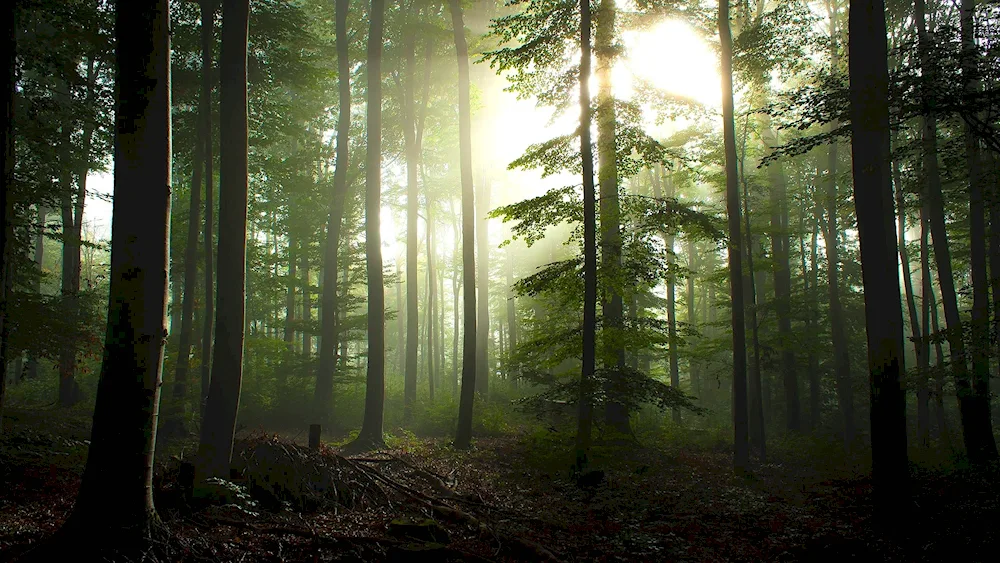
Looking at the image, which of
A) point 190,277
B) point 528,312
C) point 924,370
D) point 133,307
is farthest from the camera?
point 528,312

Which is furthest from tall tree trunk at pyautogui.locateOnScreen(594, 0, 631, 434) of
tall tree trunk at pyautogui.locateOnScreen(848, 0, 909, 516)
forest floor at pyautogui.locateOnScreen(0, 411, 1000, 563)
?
tall tree trunk at pyautogui.locateOnScreen(848, 0, 909, 516)

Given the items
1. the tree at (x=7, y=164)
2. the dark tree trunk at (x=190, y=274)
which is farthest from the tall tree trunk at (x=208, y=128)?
the tree at (x=7, y=164)

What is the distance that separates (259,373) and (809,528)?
17580 mm

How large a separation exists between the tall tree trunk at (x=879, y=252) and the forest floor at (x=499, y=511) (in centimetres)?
68

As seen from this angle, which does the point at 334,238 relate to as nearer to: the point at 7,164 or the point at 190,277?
the point at 190,277

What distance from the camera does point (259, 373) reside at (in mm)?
18781

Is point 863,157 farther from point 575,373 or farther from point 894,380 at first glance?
point 575,373

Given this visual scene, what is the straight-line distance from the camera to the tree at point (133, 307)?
4.85 meters

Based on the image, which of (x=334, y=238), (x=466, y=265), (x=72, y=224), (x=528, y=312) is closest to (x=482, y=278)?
(x=528, y=312)

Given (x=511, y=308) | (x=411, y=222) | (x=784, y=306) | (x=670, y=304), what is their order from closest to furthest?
1. (x=784, y=306)
2. (x=411, y=222)
3. (x=670, y=304)
4. (x=511, y=308)

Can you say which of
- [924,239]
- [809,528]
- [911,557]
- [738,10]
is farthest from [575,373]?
[924,239]

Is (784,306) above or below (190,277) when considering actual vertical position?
below

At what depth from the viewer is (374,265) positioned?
1396cm

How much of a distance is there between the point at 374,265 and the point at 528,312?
8.22 metres
